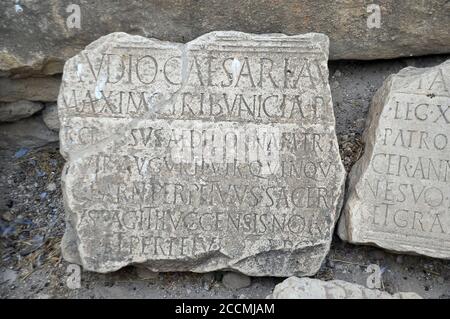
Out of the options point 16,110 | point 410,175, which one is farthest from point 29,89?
point 410,175

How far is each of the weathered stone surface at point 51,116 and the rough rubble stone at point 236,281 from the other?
59.6 inches

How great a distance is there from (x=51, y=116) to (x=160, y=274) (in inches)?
51.4

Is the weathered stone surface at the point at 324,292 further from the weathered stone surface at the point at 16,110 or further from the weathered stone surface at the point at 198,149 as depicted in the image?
the weathered stone surface at the point at 16,110

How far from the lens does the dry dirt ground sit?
3041mm

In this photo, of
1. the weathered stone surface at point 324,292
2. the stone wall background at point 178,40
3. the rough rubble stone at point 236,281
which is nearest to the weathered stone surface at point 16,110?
the stone wall background at point 178,40

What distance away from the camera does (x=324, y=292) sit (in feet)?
8.38

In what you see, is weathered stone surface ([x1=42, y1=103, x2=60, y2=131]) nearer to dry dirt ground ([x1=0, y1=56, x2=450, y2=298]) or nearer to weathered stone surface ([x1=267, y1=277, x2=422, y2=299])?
dry dirt ground ([x1=0, y1=56, x2=450, y2=298])

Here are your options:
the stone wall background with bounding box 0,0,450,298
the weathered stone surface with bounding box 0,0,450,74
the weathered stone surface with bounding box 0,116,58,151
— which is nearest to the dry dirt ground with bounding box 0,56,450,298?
the stone wall background with bounding box 0,0,450,298

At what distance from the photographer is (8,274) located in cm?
308

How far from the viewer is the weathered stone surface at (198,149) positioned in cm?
290
